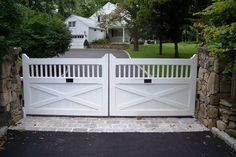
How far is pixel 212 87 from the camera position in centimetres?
530

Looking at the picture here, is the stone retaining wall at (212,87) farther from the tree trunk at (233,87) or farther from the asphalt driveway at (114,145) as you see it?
the asphalt driveway at (114,145)

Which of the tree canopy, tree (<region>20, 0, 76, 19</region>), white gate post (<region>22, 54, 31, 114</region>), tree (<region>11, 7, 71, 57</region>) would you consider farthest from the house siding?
white gate post (<region>22, 54, 31, 114</region>)

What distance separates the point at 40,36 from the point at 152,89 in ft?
16.8

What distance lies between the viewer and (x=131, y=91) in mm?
5984

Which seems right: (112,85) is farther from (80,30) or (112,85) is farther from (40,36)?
(80,30)

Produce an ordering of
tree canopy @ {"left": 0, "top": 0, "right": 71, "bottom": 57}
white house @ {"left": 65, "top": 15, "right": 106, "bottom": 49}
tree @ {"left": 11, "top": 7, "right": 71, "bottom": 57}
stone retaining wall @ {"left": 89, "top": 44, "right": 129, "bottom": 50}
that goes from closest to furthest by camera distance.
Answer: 1. tree canopy @ {"left": 0, "top": 0, "right": 71, "bottom": 57}
2. tree @ {"left": 11, "top": 7, "right": 71, "bottom": 57}
3. stone retaining wall @ {"left": 89, "top": 44, "right": 129, "bottom": 50}
4. white house @ {"left": 65, "top": 15, "right": 106, "bottom": 49}

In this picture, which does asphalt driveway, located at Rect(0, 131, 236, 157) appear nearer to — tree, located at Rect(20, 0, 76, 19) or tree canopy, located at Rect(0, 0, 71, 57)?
tree canopy, located at Rect(0, 0, 71, 57)

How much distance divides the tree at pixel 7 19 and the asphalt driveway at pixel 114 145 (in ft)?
5.16

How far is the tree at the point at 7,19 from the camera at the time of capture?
4.64 meters

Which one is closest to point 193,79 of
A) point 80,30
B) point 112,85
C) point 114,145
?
point 112,85

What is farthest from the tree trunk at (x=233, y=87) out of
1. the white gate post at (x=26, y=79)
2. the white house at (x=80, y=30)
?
the white house at (x=80, y=30)

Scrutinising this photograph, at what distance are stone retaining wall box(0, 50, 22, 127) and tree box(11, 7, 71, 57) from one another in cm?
307

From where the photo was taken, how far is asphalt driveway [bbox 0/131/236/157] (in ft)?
14.0

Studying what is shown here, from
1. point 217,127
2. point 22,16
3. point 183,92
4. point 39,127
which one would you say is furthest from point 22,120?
point 217,127
